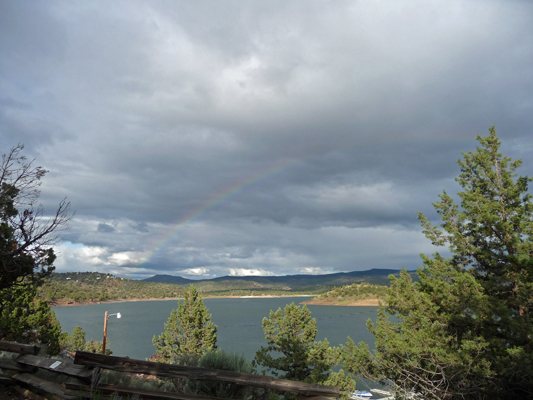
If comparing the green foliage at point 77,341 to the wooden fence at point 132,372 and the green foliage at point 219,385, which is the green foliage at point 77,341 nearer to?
the green foliage at point 219,385

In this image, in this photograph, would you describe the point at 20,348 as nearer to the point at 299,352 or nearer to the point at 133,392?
the point at 133,392

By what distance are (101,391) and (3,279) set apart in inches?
381

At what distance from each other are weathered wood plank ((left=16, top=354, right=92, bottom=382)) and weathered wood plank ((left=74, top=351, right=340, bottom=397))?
16 cm

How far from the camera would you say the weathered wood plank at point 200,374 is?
5371 mm

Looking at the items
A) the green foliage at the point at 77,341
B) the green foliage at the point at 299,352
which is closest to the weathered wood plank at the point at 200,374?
the green foliage at the point at 299,352

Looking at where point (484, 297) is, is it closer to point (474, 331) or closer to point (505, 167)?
point (474, 331)

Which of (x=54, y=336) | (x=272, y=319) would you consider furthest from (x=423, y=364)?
(x=54, y=336)

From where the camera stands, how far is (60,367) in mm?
6156

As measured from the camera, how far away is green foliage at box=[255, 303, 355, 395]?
82.0 feet

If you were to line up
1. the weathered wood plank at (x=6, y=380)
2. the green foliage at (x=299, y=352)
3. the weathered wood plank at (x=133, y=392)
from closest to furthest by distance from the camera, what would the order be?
the weathered wood plank at (x=133, y=392), the weathered wood plank at (x=6, y=380), the green foliage at (x=299, y=352)

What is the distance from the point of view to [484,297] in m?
14.9

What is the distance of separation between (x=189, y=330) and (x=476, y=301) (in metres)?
29.7

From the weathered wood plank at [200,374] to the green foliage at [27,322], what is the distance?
2069cm

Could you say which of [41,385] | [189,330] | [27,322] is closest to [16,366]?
[41,385]
